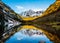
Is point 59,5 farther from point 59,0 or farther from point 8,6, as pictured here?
point 8,6

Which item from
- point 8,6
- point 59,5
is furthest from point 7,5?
point 59,5

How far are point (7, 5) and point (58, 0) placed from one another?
44.5 m

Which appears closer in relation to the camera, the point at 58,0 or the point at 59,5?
the point at 59,5

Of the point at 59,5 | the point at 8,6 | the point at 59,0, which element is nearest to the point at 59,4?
the point at 59,5

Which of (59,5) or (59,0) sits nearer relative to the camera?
(59,5)

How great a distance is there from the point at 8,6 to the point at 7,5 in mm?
1394

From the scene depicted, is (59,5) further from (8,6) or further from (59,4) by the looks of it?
(8,6)

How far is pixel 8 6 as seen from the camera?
182625mm

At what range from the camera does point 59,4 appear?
179375 mm

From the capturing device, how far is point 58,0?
199125mm

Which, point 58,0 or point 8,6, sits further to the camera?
point 58,0

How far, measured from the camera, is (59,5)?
17938cm

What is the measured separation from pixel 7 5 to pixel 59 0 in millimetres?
42241

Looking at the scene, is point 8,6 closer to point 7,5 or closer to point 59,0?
point 7,5
